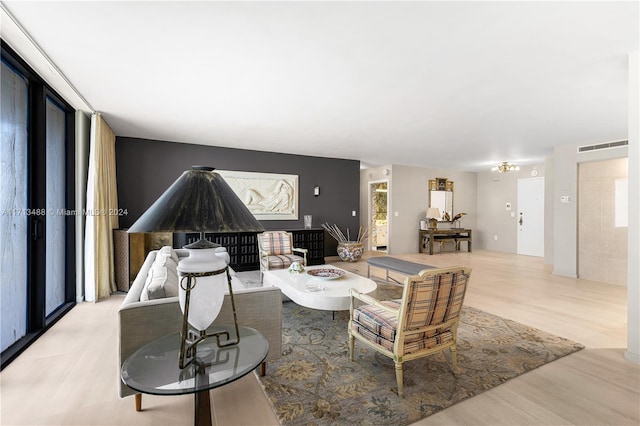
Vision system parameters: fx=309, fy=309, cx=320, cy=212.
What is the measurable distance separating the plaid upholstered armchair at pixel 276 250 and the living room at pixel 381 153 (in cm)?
162

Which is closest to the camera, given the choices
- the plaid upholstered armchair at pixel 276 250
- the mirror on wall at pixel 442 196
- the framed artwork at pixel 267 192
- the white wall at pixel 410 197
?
the plaid upholstered armchair at pixel 276 250

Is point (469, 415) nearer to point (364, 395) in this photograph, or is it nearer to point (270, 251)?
point (364, 395)

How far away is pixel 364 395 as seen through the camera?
2018 mm

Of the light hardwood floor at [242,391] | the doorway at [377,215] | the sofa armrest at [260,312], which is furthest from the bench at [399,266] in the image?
the doorway at [377,215]

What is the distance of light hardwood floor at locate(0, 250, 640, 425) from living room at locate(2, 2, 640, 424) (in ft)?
0.13

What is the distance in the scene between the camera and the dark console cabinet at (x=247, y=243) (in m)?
5.72

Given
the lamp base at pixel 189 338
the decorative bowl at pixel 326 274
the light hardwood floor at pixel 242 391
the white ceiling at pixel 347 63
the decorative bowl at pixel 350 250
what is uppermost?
the white ceiling at pixel 347 63

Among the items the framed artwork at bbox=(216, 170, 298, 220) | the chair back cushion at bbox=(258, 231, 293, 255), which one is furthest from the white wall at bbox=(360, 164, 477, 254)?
the chair back cushion at bbox=(258, 231, 293, 255)

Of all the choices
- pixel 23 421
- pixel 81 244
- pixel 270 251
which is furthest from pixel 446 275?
pixel 81 244

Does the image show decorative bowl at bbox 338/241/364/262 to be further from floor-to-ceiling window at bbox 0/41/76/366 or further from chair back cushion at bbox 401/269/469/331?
floor-to-ceiling window at bbox 0/41/76/366

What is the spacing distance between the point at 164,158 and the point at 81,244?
7.52 ft

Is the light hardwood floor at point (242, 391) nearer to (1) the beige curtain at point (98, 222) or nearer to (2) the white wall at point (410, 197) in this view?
(1) the beige curtain at point (98, 222)

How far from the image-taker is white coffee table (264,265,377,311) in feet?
9.06

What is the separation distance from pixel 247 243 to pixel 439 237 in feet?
18.2
